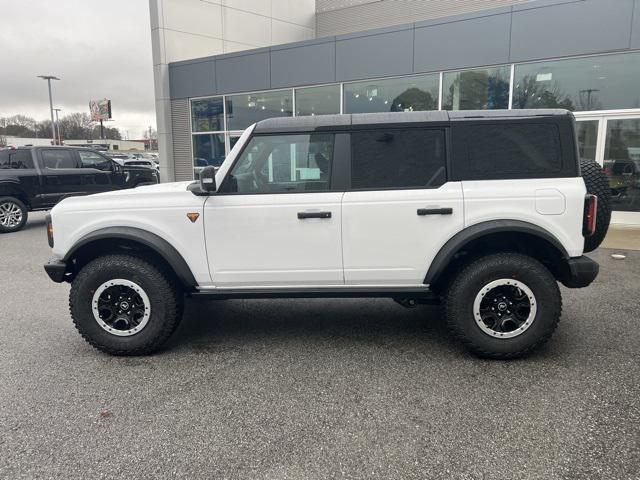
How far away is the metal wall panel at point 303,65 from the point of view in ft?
40.4

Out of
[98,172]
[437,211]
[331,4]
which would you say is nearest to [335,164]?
[437,211]

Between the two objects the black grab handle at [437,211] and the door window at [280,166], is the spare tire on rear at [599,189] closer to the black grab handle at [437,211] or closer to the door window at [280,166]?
the black grab handle at [437,211]

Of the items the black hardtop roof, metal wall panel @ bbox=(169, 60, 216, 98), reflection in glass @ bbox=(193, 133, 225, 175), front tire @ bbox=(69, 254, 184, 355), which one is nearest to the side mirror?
the black hardtop roof

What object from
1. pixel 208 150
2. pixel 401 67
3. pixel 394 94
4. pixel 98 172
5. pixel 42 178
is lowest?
pixel 42 178

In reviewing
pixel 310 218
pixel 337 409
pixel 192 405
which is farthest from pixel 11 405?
pixel 310 218

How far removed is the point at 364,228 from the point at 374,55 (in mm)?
9369

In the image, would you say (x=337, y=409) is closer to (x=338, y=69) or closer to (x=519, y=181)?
(x=519, y=181)

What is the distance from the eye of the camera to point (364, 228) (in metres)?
3.53

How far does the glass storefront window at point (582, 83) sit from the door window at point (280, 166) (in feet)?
27.2

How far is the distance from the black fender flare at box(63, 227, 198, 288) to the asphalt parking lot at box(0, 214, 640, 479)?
29.2 inches

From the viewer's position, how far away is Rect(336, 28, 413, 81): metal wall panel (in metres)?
11.2

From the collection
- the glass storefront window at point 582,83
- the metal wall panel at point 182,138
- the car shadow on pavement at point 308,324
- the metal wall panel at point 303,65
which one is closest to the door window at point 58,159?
the metal wall panel at point 182,138

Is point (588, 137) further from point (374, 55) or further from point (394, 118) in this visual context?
point (394, 118)

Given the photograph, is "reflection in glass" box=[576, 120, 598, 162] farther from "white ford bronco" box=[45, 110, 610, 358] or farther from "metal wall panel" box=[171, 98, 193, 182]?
"metal wall panel" box=[171, 98, 193, 182]
